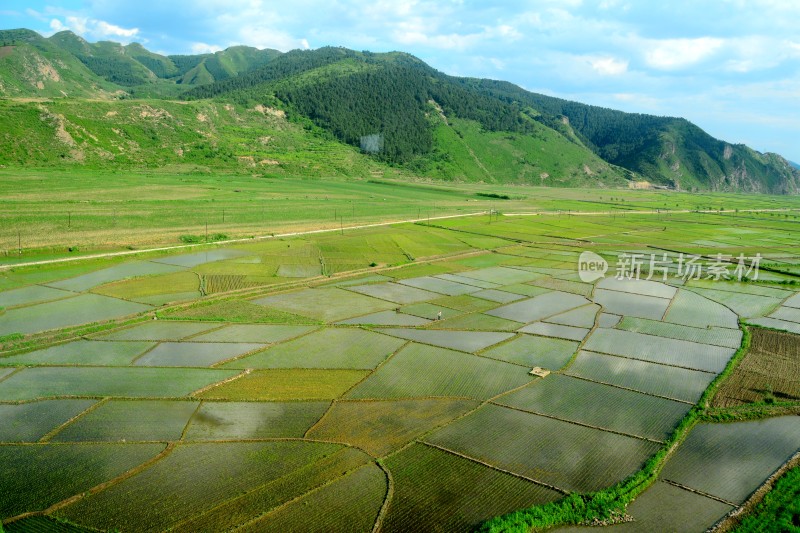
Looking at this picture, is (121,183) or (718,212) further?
(718,212)

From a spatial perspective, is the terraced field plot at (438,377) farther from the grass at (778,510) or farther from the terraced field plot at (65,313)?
the terraced field plot at (65,313)

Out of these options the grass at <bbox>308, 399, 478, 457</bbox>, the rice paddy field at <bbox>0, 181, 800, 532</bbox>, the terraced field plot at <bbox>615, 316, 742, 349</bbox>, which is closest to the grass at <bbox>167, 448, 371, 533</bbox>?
the rice paddy field at <bbox>0, 181, 800, 532</bbox>

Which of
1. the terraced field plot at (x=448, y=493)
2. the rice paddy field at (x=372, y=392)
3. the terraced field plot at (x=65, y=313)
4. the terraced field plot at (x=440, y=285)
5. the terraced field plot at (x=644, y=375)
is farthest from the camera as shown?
the terraced field plot at (x=440, y=285)

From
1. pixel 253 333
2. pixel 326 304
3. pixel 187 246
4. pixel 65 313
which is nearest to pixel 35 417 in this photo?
pixel 253 333

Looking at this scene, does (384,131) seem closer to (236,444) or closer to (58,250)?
(58,250)

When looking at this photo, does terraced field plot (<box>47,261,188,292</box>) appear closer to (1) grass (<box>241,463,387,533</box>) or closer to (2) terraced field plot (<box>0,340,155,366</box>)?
(2) terraced field plot (<box>0,340,155,366</box>)

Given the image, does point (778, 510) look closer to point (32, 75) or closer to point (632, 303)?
point (632, 303)

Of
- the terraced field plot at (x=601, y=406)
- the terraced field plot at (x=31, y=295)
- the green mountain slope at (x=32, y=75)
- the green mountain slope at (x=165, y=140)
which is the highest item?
the green mountain slope at (x=32, y=75)

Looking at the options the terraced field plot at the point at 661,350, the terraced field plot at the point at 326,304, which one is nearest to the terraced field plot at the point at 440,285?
the terraced field plot at the point at 326,304

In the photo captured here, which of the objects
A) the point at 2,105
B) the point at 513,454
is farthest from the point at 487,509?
the point at 2,105
